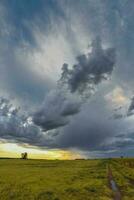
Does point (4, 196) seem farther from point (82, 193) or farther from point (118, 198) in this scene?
point (118, 198)

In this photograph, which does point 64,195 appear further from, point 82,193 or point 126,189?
point 126,189

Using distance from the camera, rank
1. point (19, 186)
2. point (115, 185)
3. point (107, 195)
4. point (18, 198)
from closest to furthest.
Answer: point (18, 198), point (107, 195), point (19, 186), point (115, 185)

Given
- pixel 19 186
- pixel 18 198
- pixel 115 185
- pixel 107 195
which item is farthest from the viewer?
pixel 115 185

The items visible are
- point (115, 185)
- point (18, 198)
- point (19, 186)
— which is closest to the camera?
point (18, 198)

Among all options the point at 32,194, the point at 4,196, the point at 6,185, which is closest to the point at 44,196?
the point at 32,194

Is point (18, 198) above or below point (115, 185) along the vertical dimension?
below

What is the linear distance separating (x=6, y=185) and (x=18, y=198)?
12172mm

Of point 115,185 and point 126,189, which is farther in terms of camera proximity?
point 115,185

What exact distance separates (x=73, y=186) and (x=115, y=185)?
32.2 feet

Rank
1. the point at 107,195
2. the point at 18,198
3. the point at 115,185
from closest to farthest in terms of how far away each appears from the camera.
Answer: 1. the point at 18,198
2. the point at 107,195
3. the point at 115,185

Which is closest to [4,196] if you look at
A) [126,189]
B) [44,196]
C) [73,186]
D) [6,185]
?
[44,196]

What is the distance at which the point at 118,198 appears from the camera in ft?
157

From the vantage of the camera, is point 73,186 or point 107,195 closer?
point 107,195

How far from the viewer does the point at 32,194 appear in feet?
160
